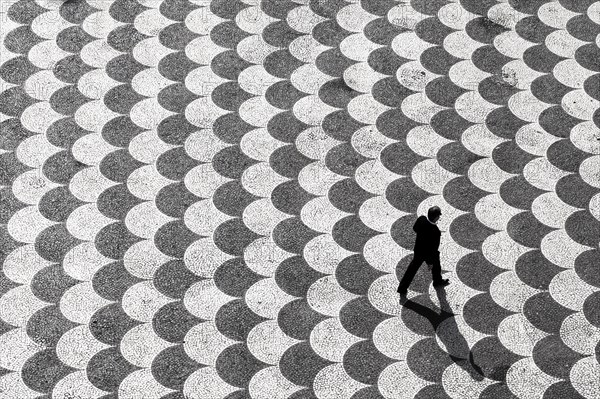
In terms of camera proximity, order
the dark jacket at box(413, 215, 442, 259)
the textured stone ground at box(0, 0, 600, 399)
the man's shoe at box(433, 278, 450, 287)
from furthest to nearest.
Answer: the man's shoe at box(433, 278, 450, 287), the textured stone ground at box(0, 0, 600, 399), the dark jacket at box(413, 215, 442, 259)

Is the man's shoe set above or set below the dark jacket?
below

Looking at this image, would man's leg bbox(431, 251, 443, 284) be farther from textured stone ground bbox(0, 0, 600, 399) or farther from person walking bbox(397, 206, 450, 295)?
textured stone ground bbox(0, 0, 600, 399)

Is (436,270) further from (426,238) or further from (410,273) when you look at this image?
(426,238)

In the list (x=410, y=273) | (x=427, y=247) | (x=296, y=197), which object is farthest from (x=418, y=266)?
(x=296, y=197)

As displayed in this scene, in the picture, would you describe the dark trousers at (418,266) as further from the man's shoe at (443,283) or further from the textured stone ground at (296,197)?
the textured stone ground at (296,197)

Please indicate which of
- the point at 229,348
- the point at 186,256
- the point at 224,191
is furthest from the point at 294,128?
the point at 229,348

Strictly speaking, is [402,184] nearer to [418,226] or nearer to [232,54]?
[418,226]

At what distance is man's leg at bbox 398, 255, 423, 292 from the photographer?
8008 millimetres

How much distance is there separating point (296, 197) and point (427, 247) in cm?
167

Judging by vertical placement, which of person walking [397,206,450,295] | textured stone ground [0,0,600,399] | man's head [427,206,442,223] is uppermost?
man's head [427,206,442,223]

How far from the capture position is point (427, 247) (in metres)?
7.88

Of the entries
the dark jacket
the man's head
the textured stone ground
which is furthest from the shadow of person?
the man's head

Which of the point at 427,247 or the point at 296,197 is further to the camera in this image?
the point at 296,197

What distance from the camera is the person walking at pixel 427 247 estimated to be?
780cm
